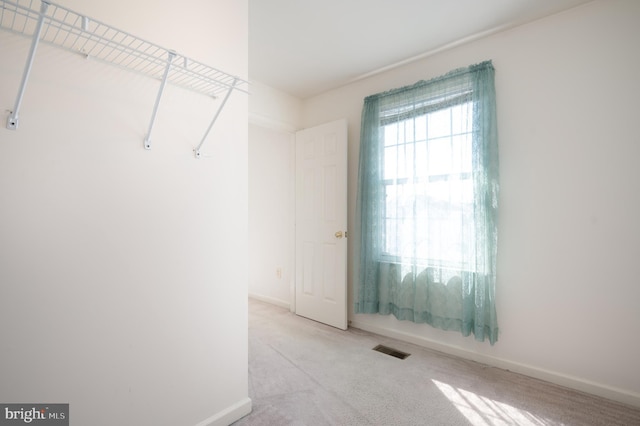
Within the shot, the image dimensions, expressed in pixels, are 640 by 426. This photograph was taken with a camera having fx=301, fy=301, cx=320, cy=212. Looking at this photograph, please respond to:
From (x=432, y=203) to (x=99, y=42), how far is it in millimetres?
2342

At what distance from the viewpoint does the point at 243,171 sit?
5.76 feet

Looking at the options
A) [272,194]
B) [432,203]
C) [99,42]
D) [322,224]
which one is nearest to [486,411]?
[432,203]

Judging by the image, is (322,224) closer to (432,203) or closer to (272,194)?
(272,194)

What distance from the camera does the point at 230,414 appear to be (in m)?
1.63

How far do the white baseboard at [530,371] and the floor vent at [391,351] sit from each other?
24 centimetres

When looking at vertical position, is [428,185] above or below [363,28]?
below

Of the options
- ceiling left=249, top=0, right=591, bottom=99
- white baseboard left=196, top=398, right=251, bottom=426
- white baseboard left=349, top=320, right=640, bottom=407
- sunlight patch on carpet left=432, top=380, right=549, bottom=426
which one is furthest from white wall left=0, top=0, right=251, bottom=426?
white baseboard left=349, top=320, right=640, bottom=407

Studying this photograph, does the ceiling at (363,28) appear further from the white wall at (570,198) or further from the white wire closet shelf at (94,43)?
the white wire closet shelf at (94,43)

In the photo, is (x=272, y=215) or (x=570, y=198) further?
(x=272, y=215)

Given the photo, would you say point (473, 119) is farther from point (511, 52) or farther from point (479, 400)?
point (479, 400)

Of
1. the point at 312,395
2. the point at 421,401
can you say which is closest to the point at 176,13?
the point at 312,395

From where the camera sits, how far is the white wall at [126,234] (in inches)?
42.0

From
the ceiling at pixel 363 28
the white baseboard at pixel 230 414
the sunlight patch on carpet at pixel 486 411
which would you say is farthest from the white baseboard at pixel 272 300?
the ceiling at pixel 363 28

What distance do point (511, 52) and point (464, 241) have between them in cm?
147
